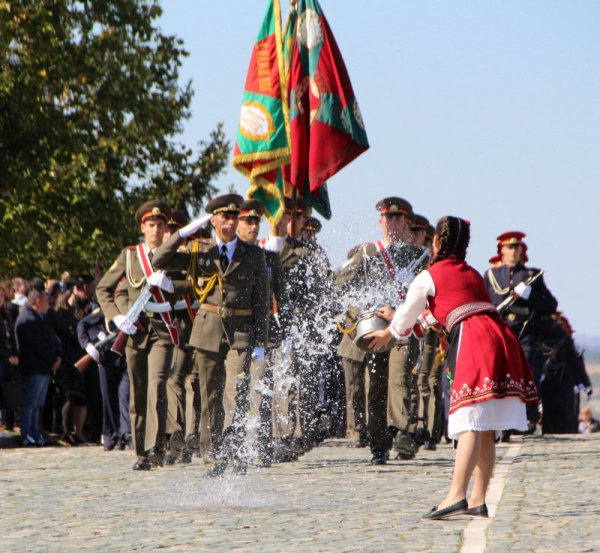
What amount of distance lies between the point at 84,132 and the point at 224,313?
21819 millimetres

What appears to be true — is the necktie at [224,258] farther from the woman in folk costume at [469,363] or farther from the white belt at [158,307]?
the woman in folk costume at [469,363]

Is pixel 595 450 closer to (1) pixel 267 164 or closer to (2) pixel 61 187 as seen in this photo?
(1) pixel 267 164

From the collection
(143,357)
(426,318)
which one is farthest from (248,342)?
(426,318)

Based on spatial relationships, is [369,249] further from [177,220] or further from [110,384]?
[110,384]

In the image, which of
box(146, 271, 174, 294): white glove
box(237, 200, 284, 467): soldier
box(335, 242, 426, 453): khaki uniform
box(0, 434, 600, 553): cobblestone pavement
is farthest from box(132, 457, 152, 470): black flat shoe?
box(335, 242, 426, 453): khaki uniform

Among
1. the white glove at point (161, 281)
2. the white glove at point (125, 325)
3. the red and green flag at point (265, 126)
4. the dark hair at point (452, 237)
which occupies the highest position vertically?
the red and green flag at point (265, 126)

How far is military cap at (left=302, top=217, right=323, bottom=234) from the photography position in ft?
49.9

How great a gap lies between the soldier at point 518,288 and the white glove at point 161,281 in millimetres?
5749

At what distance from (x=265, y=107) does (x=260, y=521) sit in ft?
25.6

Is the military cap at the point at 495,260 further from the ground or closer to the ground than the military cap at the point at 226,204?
further from the ground

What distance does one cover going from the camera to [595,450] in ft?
52.2

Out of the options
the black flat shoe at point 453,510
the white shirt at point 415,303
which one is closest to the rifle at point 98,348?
the white shirt at point 415,303

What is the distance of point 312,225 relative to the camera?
599 inches

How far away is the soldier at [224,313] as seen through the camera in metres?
12.0
